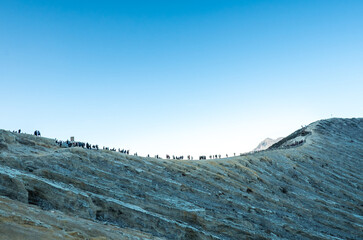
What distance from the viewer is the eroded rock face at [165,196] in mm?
18422

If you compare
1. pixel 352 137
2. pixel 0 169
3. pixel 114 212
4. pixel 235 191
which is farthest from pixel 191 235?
pixel 352 137

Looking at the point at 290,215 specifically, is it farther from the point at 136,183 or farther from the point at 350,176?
the point at 350,176

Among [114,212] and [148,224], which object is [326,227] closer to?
[148,224]

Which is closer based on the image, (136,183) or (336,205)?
(136,183)

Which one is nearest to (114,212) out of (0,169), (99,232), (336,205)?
(99,232)

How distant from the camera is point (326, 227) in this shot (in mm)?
34281

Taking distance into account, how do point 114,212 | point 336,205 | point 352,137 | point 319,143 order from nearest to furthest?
point 114,212, point 336,205, point 319,143, point 352,137

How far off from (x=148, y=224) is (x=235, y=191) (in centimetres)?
1480

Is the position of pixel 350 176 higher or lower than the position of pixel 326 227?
higher

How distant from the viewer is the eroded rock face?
60.4 feet

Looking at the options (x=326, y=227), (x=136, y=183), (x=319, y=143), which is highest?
(x=319, y=143)

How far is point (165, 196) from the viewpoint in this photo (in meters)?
25.9

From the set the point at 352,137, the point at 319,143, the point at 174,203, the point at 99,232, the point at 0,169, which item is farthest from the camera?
the point at 352,137

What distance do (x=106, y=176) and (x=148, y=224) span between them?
268 inches
